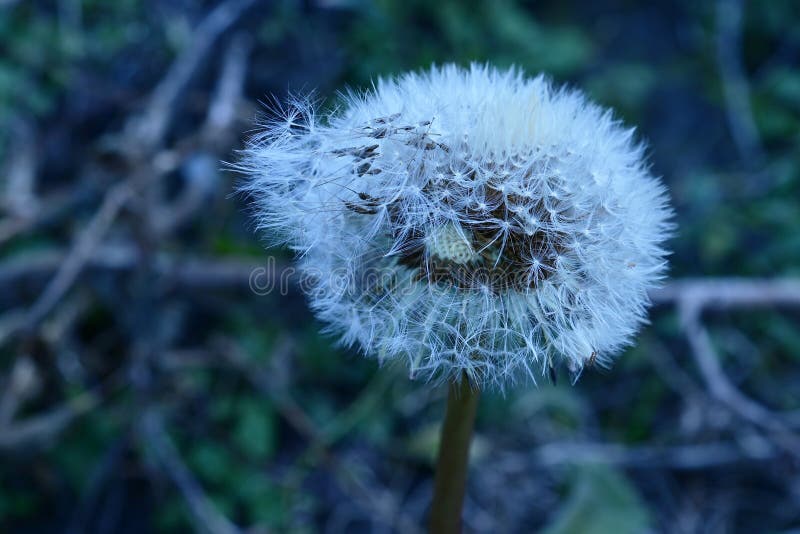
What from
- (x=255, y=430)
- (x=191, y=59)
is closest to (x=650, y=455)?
(x=255, y=430)

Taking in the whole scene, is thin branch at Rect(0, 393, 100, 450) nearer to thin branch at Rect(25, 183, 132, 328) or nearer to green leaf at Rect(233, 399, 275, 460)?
thin branch at Rect(25, 183, 132, 328)

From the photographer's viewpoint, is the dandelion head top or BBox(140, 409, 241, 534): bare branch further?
BBox(140, 409, 241, 534): bare branch

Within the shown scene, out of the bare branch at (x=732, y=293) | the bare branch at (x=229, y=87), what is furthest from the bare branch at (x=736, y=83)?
the bare branch at (x=229, y=87)

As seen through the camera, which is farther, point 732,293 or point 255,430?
point 732,293

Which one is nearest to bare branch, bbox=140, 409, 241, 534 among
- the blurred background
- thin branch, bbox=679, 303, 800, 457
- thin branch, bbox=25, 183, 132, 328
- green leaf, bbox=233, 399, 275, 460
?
the blurred background

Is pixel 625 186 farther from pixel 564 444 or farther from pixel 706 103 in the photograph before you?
pixel 706 103

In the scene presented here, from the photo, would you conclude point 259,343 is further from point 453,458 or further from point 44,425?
point 453,458

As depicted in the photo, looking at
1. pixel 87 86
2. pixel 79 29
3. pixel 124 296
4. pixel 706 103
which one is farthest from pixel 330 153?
pixel 706 103
